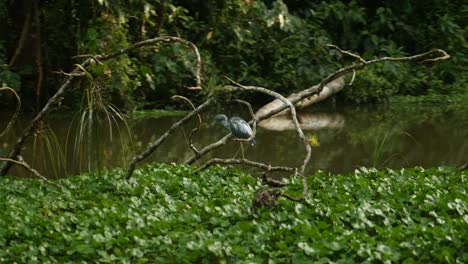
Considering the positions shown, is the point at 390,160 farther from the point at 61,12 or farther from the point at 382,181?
the point at 61,12

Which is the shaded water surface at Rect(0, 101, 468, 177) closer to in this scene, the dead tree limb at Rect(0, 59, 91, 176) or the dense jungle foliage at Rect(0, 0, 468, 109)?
the dead tree limb at Rect(0, 59, 91, 176)

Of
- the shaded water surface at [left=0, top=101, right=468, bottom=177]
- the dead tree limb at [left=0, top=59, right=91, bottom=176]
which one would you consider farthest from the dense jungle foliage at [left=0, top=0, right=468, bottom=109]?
the dead tree limb at [left=0, top=59, right=91, bottom=176]

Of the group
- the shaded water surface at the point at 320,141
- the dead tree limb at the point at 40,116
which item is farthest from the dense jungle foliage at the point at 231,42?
the dead tree limb at the point at 40,116

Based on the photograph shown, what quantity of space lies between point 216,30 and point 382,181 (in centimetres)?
798

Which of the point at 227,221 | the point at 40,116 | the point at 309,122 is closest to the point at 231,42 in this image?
the point at 309,122

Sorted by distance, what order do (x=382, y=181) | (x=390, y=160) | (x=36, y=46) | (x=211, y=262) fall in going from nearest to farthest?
(x=211, y=262) → (x=382, y=181) → (x=390, y=160) → (x=36, y=46)

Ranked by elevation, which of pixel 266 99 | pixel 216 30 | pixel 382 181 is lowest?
pixel 266 99

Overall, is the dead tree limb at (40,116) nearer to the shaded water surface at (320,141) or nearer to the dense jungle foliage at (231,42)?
the shaded water surface at (320,141)

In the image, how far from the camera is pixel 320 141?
1086 centimetres

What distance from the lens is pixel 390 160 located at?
9398mm

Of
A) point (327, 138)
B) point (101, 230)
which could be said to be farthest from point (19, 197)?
point (327, 138)

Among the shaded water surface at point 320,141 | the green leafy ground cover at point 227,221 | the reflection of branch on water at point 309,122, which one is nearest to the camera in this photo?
the green leafy ground cover at point 227,221

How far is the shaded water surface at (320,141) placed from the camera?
30.2 feet

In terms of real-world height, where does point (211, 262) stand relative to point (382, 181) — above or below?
above
